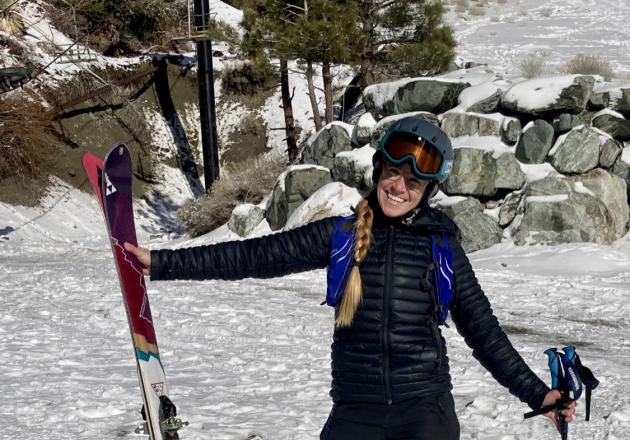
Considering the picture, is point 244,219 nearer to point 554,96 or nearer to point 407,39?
point 407,39

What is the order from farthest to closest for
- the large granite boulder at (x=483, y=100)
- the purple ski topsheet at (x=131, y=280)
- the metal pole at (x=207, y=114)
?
the metal pole at (x=207, y=114), the large granite boulder at (x=483, y=100), the purple ski topsheet at (x=131, y=280)

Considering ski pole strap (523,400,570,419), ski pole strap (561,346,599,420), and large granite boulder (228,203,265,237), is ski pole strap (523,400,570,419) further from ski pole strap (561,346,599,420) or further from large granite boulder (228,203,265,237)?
large granite boulder (228,203,265,237)

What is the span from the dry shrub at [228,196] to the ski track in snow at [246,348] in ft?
18.3

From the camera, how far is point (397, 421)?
8.79ft

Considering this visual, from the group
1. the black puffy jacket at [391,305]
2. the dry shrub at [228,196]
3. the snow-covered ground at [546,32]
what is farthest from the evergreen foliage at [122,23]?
the black puffy jacket at [391,305]

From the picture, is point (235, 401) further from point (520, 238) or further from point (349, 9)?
point (349, 9)

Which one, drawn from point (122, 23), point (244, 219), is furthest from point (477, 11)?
point (244, 219)

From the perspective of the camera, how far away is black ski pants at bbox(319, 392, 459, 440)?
267cm

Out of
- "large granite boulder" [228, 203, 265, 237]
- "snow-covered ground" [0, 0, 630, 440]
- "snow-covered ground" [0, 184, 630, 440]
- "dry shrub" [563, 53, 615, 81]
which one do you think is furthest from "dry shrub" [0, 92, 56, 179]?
"dry shrub" [563, 53, 615, 81]

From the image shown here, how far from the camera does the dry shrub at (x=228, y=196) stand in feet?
60.3

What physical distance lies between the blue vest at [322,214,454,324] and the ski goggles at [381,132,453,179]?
222 mm

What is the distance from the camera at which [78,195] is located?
2250 cm

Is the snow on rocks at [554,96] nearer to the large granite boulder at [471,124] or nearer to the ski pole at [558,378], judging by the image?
the large granite boulder at [471,124]

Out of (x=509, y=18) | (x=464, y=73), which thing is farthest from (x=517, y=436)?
(x=509, y=18)
